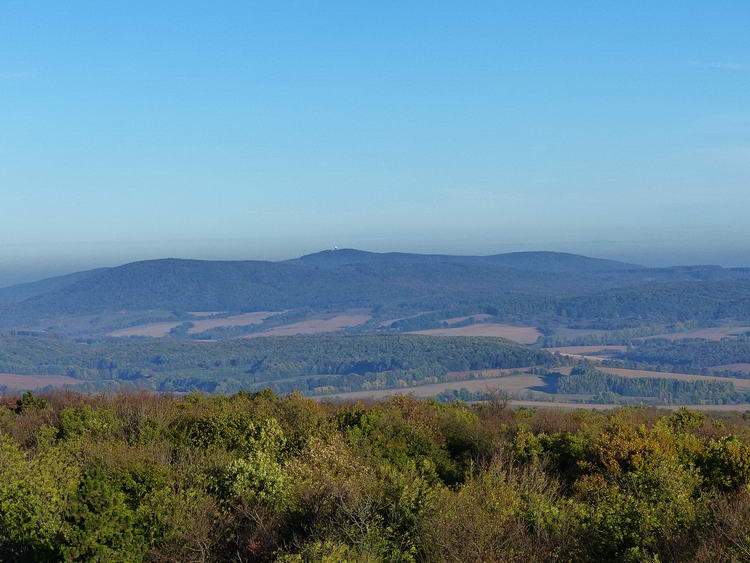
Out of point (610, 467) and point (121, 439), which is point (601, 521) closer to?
point (610, 467)

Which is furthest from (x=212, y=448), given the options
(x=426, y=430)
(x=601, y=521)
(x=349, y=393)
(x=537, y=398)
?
(x=349, y=393)

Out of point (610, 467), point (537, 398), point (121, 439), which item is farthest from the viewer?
point (537, 398)

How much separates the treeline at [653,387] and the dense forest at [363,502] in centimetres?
14282

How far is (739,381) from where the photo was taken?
634ft

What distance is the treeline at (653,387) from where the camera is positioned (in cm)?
16650

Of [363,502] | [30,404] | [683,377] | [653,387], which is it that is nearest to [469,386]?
[653,387]

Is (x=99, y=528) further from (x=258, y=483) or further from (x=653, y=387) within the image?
(x=653, y=387)

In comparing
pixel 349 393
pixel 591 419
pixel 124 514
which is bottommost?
pixel 349 393

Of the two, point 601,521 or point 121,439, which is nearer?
point 601,521

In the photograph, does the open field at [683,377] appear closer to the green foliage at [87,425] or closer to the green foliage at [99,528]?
the green foliage at [87,425]

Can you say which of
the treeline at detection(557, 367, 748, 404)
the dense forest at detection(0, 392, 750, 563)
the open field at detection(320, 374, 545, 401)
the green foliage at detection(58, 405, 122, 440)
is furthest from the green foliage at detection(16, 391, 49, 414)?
the treeline at detection(557, 367, 748, 404)

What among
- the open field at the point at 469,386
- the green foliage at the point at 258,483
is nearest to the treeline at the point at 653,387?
the open field at the point at 469,386

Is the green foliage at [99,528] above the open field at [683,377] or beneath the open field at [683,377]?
above

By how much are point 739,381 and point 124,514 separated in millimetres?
197300
